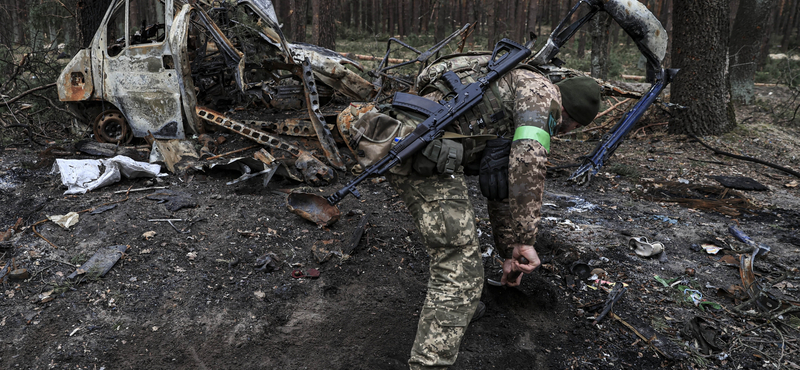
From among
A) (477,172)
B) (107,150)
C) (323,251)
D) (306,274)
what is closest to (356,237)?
(323,251)

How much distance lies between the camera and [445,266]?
2.28 m

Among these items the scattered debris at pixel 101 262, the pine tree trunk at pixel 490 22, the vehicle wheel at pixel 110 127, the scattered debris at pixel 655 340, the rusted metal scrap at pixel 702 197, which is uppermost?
the pine tree trunk at pixel 490 22

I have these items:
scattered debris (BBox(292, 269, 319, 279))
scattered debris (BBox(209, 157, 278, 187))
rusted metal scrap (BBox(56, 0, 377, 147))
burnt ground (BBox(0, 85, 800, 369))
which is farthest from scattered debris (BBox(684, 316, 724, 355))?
scattered debris (BBox(209, 157, 278, 187))

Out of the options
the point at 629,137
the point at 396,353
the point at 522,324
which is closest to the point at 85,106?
the point at 396,353

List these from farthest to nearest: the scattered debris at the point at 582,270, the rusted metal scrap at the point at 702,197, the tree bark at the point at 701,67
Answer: the tree bark at the point at 701,67, the rusted metal scrap at the point at 702,197, the scattered debris at the point at 582,270

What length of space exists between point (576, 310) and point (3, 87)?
25.9 ft

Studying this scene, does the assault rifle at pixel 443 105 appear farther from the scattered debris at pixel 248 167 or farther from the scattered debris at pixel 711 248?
the scattered debris at pixel 248 167

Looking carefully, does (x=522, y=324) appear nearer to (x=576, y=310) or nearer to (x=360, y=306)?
(x=576, y=310)

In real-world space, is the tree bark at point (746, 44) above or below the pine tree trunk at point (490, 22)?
below

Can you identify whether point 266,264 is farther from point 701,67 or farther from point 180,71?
point 701,67

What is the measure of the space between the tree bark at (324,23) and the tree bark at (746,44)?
7505 mm

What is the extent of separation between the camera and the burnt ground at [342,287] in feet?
8.47

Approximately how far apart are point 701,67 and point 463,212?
5.45 meters

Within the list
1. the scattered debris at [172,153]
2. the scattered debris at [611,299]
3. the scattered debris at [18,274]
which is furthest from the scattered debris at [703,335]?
the scattered debris at [172,153]
